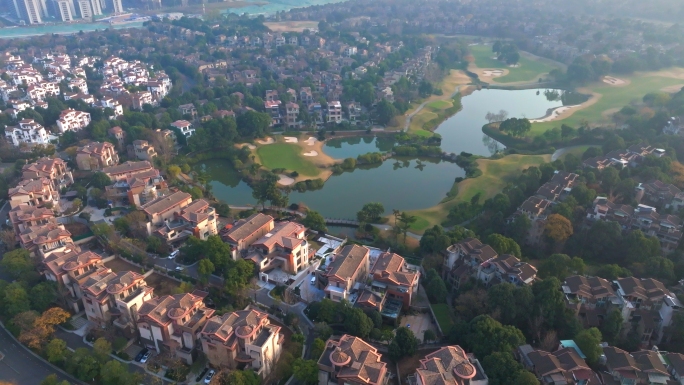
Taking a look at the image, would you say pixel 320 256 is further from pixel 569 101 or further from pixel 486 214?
pixel 569 101

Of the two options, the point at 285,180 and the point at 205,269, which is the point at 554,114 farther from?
the point at 205,269

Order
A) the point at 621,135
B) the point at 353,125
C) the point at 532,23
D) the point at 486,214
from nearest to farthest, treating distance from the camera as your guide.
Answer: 1. the point at 486,214
2. the point at 621,135
3. the point at 353,125
4. the point at 532,23

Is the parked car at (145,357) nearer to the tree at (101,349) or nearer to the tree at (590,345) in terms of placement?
the tree at (101,349)

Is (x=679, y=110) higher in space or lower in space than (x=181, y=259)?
higher

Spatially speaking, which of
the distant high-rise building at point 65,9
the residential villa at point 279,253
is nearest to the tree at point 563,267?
the residential villa at point 279,253

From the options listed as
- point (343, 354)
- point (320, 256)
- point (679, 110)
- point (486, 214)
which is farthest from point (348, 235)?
point (679, 110)
